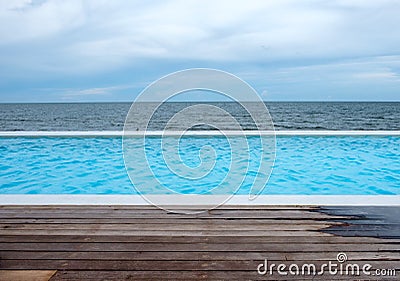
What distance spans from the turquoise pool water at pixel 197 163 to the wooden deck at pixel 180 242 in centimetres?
199

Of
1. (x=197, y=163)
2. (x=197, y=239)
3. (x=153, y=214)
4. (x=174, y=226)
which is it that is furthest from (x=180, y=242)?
(x=197, y=163)

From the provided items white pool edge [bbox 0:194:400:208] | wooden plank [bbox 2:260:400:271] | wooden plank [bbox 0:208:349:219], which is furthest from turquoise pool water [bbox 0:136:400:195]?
wooden plank [bbox 2:260:400:271]

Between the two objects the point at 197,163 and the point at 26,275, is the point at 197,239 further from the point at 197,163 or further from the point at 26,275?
the point at 197,163

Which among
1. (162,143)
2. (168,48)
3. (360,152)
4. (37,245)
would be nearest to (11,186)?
(162,143)

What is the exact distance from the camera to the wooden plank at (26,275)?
5.08ft

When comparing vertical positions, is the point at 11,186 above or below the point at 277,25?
below

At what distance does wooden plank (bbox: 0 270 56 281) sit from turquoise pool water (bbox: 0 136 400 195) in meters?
2.61

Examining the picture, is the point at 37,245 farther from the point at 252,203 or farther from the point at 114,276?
the point at 252,203

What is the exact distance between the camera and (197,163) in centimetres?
568

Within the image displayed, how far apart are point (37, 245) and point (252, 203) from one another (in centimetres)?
138

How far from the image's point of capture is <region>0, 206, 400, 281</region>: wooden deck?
1618 mm

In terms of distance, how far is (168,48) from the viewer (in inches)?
435

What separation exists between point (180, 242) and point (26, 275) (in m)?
0.73

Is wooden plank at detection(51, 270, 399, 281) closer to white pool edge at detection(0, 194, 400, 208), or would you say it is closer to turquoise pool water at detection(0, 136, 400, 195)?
white pool edge at detection(0, 194, 400, 208)
